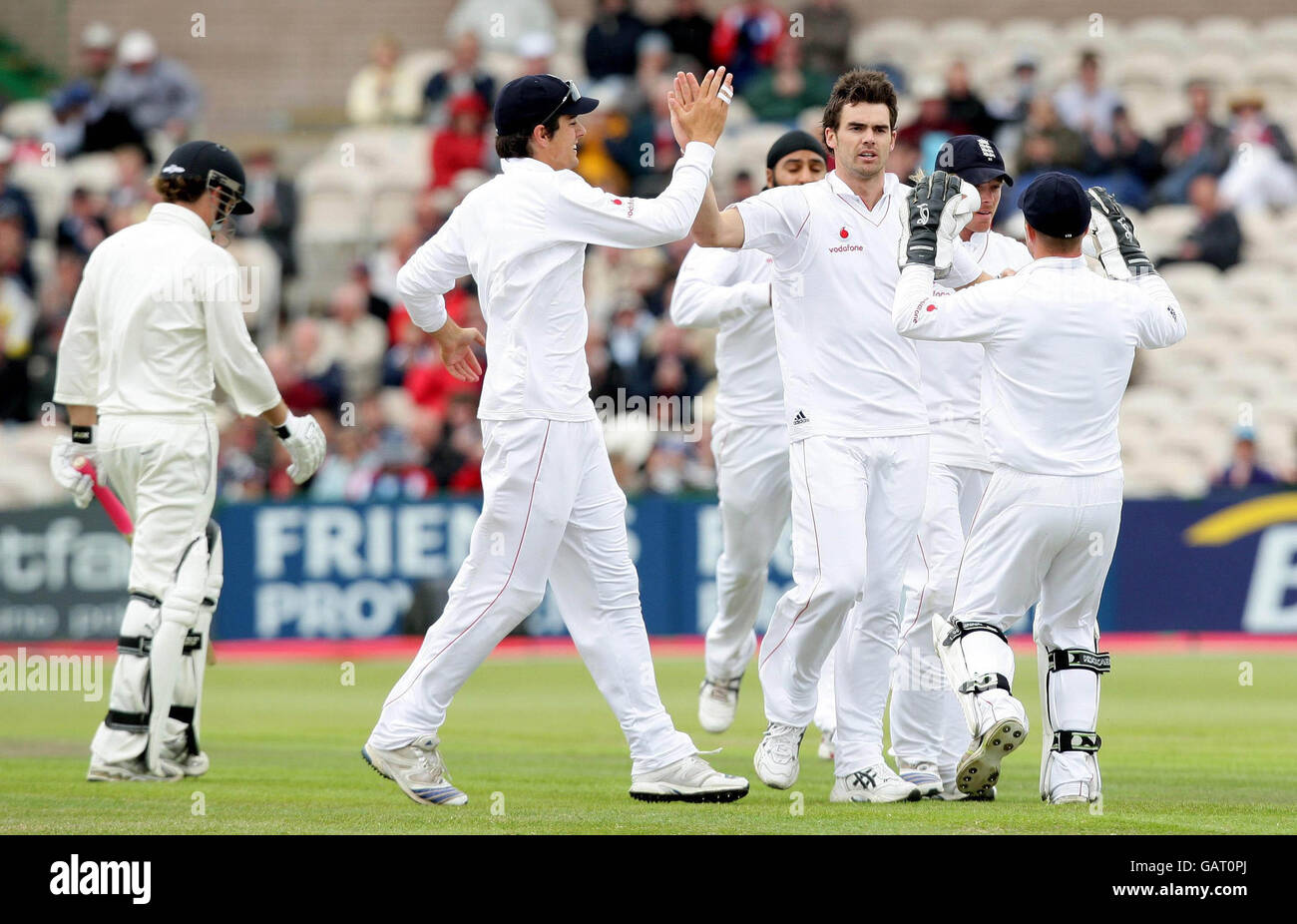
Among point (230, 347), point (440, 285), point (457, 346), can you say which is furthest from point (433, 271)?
point (230, 347)

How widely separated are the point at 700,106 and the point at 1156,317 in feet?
6.74

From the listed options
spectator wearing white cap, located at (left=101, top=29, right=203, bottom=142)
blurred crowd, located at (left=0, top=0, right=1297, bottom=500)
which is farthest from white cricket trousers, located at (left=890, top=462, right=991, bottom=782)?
spectator wearing white cap, located at (left=101, top=29, right=203, bottom=142)

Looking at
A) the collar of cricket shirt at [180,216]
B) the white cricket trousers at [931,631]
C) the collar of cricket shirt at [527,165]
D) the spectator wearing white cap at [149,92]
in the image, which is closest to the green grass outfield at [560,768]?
the white cricket trousers at [931,631]

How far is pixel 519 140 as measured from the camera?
24.8 feet

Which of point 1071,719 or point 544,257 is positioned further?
point 1071,719

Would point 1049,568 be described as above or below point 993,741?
above

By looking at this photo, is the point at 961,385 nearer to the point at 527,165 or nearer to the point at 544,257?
the point at 544,257

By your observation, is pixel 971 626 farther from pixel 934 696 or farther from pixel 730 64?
pixel 730 64

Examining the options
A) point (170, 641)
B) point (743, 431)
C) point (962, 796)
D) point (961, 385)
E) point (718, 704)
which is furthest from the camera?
point (718, 704)

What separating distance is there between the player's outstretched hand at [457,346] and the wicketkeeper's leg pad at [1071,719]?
9.37ft

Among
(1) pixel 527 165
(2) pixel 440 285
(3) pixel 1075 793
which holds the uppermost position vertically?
(1) pixel 527 165

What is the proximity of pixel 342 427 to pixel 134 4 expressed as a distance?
9921 millimetres

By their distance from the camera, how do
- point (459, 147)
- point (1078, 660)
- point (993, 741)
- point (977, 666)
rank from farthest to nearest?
point (459, 147)
point (1078, 660)
point (977, 666)
point (993, 741)

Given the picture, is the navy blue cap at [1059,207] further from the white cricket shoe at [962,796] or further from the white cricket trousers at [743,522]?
the white cricket trousers at [743,522]
